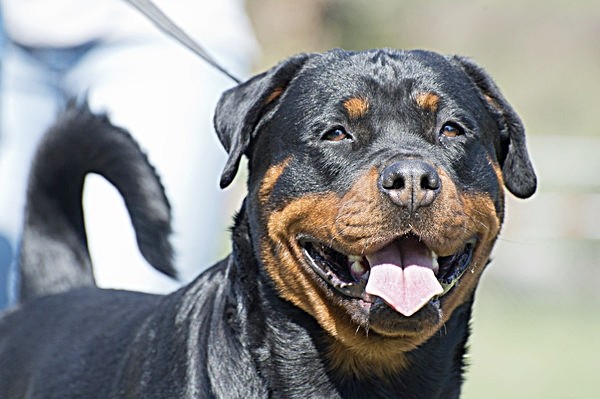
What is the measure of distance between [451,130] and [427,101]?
0.12 meters

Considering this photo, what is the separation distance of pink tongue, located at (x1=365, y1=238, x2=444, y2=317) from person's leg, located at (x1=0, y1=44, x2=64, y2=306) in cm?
249

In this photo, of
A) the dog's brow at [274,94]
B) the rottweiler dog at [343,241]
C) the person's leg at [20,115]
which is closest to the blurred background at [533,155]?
the rottweiler dog at [343,241]

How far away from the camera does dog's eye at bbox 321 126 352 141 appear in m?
3.42

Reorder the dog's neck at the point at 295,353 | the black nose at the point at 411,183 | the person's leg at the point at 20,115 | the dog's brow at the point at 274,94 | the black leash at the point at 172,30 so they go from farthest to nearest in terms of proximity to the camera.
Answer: the person's leg at the point at 20,115
the black leash at the point at 172,30
the dog's brow at the point at 274,94
the dog's neck at the point at 295,353
the black nose at the point at 411,183

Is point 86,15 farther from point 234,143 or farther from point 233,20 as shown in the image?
point 234,143

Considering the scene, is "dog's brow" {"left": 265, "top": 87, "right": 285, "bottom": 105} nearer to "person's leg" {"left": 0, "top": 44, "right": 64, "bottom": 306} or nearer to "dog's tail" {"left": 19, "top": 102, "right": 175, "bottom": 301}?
"dog's tail" {"left": 19, "top": 102, "right": 175, "bottom": 301}

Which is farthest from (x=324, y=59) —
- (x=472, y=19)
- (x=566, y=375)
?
(x=472, y=19)

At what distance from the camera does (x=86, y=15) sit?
210 inches

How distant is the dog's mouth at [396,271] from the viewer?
3197 mm

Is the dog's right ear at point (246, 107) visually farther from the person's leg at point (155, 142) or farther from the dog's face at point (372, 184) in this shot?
the person's leg at point (155, 142)

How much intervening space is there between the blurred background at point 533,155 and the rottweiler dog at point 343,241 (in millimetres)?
638

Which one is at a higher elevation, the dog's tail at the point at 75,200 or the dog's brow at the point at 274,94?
the dog's brow at the point at 274,94

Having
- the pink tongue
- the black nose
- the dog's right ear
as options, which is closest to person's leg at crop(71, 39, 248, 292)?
the dog's right ear

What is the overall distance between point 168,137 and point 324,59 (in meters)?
1.91
